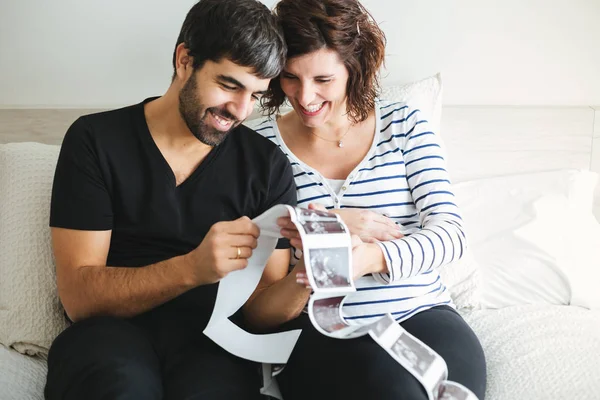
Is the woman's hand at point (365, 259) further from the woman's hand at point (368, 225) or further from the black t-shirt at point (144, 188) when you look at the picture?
the black t-shirt at point (144, 188)

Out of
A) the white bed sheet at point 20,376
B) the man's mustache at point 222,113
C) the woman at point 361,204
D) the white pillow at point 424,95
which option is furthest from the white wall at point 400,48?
the white bed sheet at point 20,376

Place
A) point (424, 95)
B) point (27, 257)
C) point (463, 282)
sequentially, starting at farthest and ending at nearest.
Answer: point (424, 95) → point (463, 282) → point (27, 257)

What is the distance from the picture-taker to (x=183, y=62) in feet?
5.47

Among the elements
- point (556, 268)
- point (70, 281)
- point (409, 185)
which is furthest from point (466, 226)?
point (70, 281)

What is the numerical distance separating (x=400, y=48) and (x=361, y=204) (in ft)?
2.81

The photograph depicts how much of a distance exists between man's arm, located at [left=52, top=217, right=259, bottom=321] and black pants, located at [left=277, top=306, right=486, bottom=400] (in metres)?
0.27

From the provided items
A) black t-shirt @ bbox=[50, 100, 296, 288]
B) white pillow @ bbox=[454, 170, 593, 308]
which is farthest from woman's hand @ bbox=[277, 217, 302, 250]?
white pillow @ bbox=[454, 170, 593, 308]

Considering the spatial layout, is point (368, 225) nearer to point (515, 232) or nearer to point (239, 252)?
point (239, 252)

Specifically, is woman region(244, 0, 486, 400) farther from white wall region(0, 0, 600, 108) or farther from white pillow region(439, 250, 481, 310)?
white wall region(0, 0, 600, 108)

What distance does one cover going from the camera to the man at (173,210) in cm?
149

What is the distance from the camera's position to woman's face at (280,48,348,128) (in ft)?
5.66

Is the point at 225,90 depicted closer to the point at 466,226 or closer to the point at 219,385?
the point at 219,385

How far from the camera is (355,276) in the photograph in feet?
5.14

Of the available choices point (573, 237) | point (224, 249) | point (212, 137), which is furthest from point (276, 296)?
point (573, 237)
